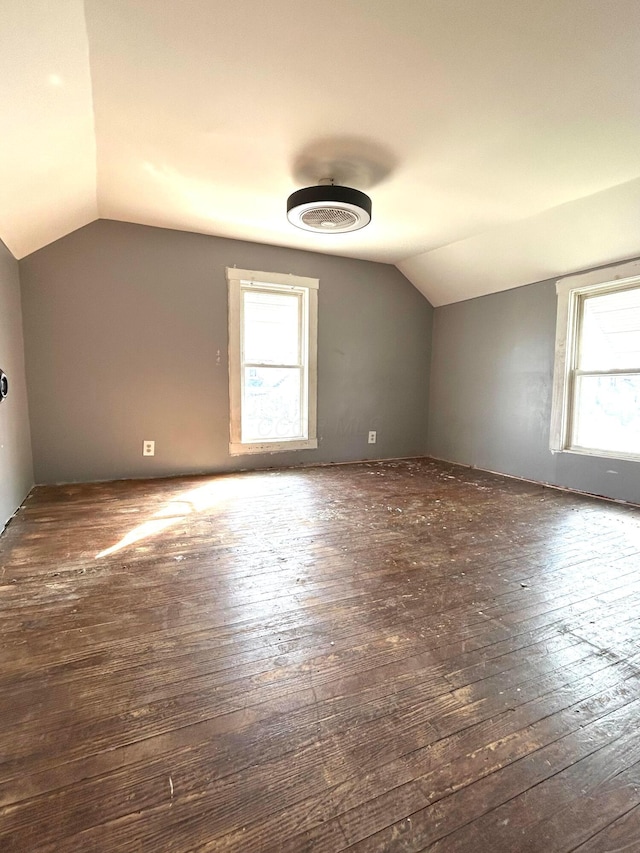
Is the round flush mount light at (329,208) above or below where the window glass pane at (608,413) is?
above

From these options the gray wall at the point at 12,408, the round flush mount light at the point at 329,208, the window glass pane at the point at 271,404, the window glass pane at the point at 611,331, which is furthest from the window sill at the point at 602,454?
the gray wall at the point at 12,408

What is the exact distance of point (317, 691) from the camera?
1.17m

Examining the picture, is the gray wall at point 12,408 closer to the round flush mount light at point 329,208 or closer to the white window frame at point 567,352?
the round flush mount light at point 329,208

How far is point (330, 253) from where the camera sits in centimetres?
419

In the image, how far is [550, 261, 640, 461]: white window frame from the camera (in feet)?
11.1

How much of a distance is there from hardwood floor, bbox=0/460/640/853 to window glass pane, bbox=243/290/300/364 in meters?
2.18

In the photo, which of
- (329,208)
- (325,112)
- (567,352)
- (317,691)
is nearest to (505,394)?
(567,352)

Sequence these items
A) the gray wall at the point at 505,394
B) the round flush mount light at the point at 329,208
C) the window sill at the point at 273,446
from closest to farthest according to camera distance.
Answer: the round flush mount light at the point at 329,208 → the gray wall at the point at 505,394 → the window sill at the point at 273,446

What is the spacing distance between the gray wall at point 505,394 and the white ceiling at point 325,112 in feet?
2.70

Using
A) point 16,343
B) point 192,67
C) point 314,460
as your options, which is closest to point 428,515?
point 314,460

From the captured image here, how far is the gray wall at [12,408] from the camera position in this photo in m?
2.49

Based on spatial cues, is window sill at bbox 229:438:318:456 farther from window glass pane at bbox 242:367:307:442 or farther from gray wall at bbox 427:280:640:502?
gray wall at bbox 427:280:640:502

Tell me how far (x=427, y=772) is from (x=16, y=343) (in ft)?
11.6

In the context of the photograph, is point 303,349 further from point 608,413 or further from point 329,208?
point 608,413
